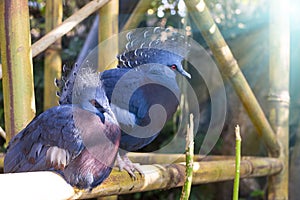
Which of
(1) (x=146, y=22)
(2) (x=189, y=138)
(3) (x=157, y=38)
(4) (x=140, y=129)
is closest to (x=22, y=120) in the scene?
(4) (x=140, y=129)

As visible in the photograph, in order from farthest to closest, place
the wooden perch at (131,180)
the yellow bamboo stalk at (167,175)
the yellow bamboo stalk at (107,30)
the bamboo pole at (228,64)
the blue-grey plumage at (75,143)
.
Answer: the yellow bamboo stalk at (107,30)
the bamboo pole at (228,64)
the yellow bamboo stalk at (167,175)
the blue-grey plumage at (75,143)
the wooden perch at (131,180)

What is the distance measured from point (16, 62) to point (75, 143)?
25 centimetres

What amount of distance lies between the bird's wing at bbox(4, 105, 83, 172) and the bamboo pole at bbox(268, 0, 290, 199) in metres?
0.96

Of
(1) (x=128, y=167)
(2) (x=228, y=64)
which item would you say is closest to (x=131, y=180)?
(1) (x=128, y=167)

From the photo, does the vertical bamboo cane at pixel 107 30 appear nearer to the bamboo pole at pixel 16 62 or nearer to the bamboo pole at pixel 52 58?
the bamboo pole at pixel 52 58

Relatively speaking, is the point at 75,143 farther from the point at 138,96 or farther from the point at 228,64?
the point at 228,64

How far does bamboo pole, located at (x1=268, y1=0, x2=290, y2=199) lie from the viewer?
1.63 meters

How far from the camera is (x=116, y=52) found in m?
1.50

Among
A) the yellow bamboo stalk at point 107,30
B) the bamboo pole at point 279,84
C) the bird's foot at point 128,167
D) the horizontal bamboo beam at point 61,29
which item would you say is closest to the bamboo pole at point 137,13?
the yellow bamboo stalk at point 107,30

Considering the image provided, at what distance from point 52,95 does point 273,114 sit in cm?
76

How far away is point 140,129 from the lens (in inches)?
43.4

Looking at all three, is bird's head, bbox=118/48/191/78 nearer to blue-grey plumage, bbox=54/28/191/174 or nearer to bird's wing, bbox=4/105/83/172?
blue-grey plumage, bbox=54/28/191/174

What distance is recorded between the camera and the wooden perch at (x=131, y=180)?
0.65 meters

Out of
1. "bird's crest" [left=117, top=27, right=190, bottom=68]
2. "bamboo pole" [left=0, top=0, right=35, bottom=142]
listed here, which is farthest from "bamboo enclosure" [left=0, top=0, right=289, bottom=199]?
"bird's crest" [left=117, top=27, right=190, bottom=68]
